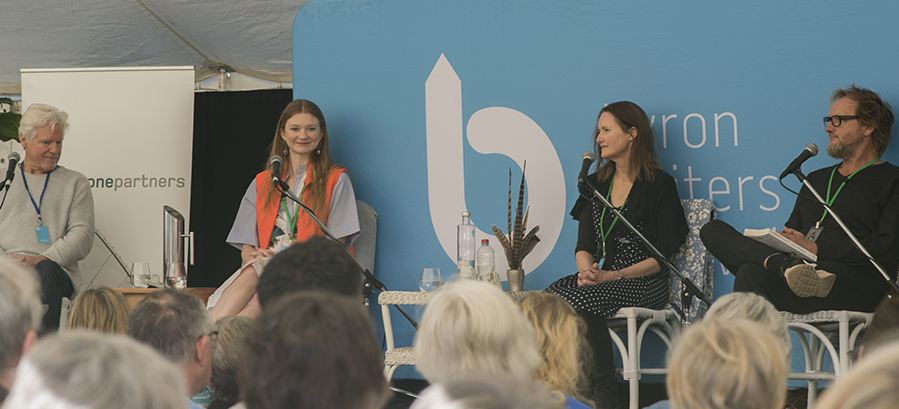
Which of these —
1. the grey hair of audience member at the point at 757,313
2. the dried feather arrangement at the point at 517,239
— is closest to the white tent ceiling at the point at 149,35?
the dried feather arrangement at the point at 517,239

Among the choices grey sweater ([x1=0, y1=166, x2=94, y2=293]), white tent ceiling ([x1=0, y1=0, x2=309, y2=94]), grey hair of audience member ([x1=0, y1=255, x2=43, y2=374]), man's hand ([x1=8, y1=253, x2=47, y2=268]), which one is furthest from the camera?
white tent ceiling ([x1=0, y1=0, x2=309, y2=94])

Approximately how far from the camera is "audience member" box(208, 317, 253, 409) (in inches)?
76.6

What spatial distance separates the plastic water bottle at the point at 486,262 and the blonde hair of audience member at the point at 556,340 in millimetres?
1639

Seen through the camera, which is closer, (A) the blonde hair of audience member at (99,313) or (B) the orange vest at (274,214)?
(A) the blonde hair of audience member at (99,313)

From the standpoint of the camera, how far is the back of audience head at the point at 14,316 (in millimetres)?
1145

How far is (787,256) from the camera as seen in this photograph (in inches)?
126

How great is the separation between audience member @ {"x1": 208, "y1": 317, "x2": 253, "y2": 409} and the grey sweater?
255cm

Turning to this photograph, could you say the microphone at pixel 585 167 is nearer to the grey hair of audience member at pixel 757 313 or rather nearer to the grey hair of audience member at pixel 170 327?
the grey hair of audience member at pixel 757 313

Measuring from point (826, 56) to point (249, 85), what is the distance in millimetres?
4061

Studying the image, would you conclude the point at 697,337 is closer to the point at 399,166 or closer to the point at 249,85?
the point at 399,166

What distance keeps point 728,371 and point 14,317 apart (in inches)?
41.1

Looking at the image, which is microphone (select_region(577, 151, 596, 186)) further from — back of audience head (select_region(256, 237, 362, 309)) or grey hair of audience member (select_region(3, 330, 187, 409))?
grey hair of audience member (select_region(3, 330, 187, 409))

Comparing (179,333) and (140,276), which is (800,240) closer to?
(179,333)

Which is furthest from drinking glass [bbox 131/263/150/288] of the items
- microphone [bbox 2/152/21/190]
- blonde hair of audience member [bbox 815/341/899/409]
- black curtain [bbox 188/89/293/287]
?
blonde hair of audience member [bbox 815/341/899/409]
